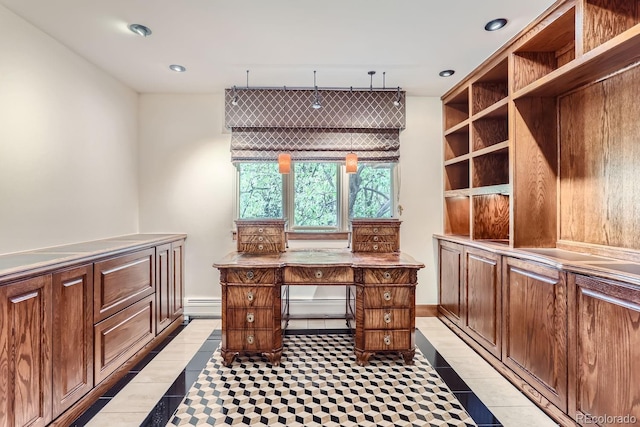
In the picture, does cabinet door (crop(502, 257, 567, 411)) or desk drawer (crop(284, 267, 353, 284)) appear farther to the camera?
desk drawer (crop(284, 267, 353, 284))

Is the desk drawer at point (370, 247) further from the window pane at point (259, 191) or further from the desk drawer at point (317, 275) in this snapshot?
the window pane at point (259, 191)

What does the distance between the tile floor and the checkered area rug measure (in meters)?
0.10

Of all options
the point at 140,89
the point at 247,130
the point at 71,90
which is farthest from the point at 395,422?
the point at 140,89

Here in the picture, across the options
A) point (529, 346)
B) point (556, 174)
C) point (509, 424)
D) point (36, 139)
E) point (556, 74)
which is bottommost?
point (509, 424)

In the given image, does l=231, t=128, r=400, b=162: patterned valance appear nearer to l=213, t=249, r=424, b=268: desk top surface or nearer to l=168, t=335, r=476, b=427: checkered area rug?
l=213, t=249, r=424, b=268: desk top surface

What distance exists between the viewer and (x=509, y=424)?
1905 millimetres

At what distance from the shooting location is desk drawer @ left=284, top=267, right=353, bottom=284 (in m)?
2.60

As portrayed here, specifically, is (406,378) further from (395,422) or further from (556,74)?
(556,74)

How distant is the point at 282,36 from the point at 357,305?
216 centimetres

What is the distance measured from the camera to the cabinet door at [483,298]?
259 centimetres

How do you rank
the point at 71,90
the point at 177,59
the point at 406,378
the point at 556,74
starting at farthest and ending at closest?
the point at 177,59
the point at 71,90
the point at 406,378
the point at 556,74

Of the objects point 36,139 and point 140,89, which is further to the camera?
point 140,89

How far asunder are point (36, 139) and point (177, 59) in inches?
49.0

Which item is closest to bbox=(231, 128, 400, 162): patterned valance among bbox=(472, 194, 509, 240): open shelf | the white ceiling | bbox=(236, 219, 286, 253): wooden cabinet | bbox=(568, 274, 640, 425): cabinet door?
the white ceiling
